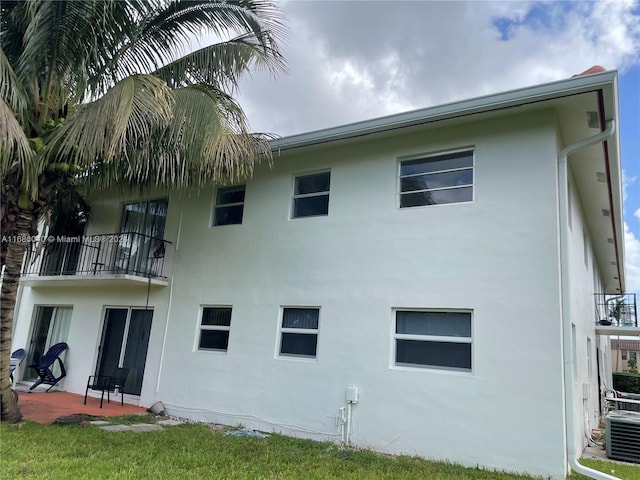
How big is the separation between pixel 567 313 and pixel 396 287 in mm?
2597

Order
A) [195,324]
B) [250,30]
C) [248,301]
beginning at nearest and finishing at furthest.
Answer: [250,30], [248,301], [195,324]

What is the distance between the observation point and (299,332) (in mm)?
8648

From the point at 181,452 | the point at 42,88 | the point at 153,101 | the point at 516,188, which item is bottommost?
the point at 181,452

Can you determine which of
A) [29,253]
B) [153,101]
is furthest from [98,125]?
[29,253]

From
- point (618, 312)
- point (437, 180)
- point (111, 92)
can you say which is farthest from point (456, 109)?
point (618, 312)

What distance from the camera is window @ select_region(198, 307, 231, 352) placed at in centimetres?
962

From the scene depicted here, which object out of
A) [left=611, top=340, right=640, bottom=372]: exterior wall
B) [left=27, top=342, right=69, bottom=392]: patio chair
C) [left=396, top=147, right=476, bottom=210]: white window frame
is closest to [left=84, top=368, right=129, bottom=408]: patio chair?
[left=27, top=342, right=69, bottom=392]: patio chair

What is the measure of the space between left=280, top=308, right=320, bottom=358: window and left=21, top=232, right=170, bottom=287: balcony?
3.57 meters

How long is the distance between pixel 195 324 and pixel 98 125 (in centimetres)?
511

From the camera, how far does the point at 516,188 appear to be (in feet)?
23.4

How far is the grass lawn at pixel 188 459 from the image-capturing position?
5414 millimetres

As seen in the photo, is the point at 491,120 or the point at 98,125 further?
the point at 491,120

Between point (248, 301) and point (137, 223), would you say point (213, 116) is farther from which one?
point (137, 223)

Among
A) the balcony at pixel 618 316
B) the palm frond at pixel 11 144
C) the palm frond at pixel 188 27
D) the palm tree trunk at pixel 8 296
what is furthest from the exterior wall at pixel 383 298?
the balcony at pixel 618 316
